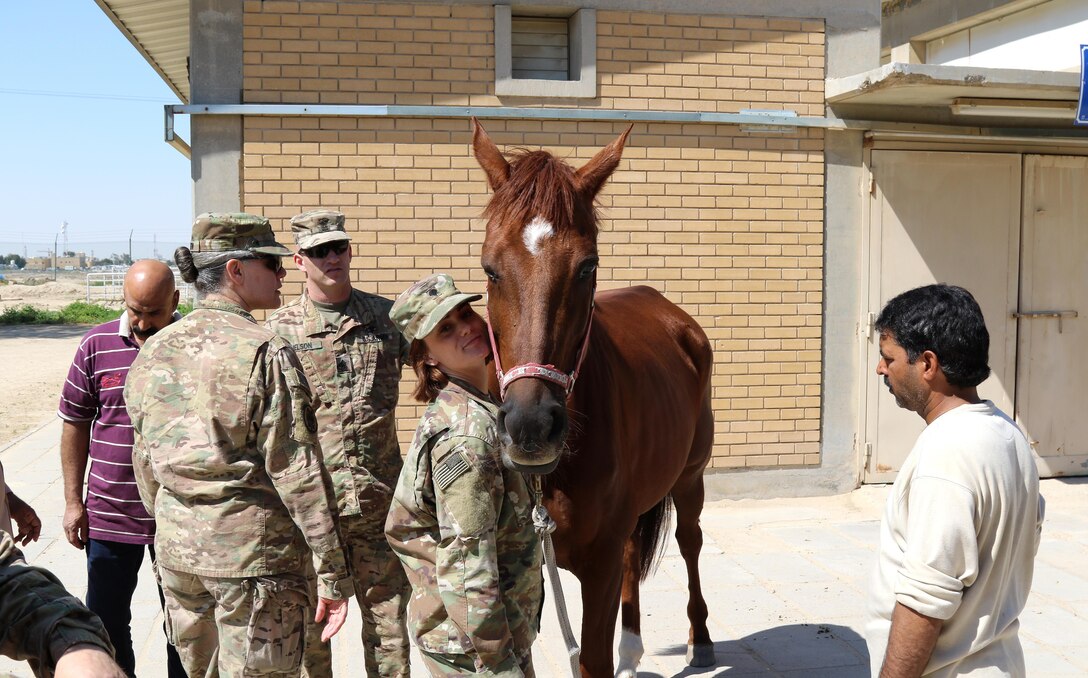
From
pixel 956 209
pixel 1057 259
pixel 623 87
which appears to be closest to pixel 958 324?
pixel 623 87

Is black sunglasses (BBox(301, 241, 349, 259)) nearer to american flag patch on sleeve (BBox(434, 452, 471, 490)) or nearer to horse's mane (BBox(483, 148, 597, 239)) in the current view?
horse's mane (BBox(483, 148, 597, 239))

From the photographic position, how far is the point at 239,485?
2.63 m

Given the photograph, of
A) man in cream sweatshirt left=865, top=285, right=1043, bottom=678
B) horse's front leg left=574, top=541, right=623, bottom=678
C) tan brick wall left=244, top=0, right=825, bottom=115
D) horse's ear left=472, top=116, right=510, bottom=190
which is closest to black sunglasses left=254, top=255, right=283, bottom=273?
horse's ear left=472, top=116, right=510, bottom=190

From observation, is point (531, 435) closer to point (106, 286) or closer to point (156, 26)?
point (156, 26)

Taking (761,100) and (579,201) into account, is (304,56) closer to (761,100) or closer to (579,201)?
(761,100)

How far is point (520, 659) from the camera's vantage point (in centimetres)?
231

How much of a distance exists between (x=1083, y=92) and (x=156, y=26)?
297 inches

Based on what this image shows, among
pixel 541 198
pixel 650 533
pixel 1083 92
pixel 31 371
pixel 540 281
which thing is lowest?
pixel 31 371

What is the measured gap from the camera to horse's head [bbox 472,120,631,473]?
2.55 metres

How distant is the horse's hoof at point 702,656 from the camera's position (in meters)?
4.45

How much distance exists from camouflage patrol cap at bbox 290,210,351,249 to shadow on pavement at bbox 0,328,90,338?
78.3 ft

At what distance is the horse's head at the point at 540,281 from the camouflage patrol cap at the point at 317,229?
29.1 inches

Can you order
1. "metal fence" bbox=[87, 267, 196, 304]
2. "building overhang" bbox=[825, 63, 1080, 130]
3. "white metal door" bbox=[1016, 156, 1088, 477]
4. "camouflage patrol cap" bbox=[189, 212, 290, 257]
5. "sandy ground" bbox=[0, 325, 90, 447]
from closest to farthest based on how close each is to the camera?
"camouflage patrol cap" bbox=[189, 212, 290, 257]
"building overhang" bbox=[825, 63, 1080, 130]
"white metal door" bbox=[1016, 156, 1088, 477]
"sandy ground" bbox=[0, 325, 90, 447]
"metal fence" bbox=[87, 267, 196, 304]

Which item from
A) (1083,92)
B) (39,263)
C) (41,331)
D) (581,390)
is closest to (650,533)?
(581,390)
